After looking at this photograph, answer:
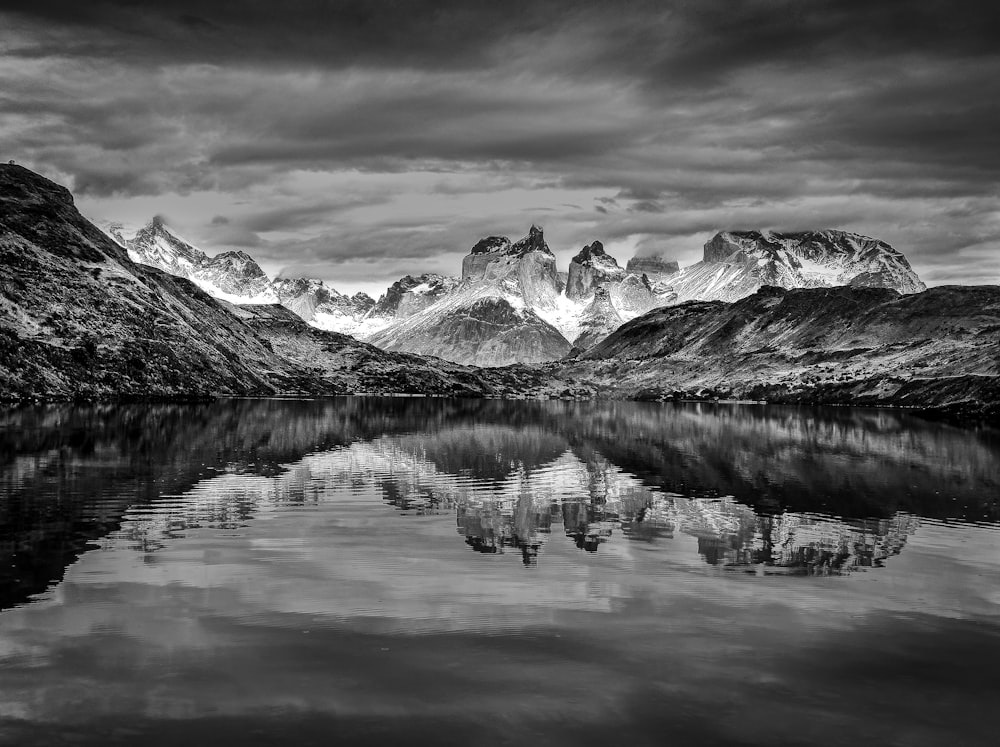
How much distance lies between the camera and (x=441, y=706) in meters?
28.4

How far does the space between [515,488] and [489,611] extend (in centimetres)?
4363

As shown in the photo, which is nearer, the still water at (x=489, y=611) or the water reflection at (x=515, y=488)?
the still water at (x=489, y=611)

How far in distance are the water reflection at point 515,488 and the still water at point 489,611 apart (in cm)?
52

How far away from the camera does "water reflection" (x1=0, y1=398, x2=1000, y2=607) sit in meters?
54.4

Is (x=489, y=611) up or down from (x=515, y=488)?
down

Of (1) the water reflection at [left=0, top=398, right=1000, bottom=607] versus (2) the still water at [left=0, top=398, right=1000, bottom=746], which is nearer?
(2) the still water at [left=0, top=398, right=1000, bottom=746]

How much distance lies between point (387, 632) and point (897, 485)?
6616 centimetres

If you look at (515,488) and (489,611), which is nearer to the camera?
(489,611)

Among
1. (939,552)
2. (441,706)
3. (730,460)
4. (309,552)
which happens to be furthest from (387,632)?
(730,460)

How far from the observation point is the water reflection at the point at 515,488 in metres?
54.4

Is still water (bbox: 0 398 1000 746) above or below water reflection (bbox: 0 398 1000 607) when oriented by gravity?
below

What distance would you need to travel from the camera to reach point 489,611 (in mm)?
38906

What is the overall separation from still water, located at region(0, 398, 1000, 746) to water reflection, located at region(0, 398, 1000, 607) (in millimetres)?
523

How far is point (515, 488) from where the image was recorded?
8250 centimetres
